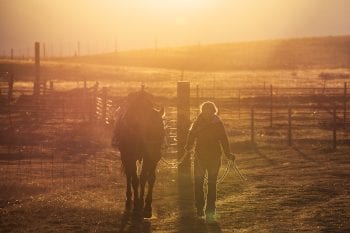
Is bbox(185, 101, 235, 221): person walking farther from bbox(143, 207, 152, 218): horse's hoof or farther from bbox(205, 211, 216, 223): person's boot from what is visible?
bbox(143, 207, 152, 218): horse's hoof

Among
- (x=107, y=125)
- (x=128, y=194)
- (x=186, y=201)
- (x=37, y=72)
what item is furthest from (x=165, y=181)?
(x=37, y=72)

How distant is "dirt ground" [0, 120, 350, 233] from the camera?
1104 cm

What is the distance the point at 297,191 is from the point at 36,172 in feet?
21.5

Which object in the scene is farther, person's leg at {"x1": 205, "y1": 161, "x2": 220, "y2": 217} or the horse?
the horse

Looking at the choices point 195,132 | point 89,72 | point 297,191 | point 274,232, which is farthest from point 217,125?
point 89,72

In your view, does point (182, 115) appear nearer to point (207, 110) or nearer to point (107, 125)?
point (207, 110)

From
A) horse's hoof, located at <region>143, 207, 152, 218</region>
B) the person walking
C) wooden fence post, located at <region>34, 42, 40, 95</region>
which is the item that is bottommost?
horse's hoof, located at <region>143, 207, 152, 218</region>

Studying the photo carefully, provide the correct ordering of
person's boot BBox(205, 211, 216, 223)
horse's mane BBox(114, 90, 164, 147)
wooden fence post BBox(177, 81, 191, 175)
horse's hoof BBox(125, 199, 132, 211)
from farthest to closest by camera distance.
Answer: wooden fence post BBox(177, 81, 191, 175), horse's hoof BBox(125, 199, 132, 211), horse's mane BBox(114, 90, 164, 147), person's boot BBox(205, 211, 216, 223)

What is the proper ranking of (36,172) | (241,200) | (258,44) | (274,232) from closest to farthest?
(274,232)
(241,200)
(36,172)
(258,44)

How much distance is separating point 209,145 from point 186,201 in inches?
79.8

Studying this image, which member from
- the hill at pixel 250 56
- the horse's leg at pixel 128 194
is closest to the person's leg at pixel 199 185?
the horse's leg at pixel 128 194

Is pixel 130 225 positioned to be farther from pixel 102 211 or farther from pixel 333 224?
pixel 333 224

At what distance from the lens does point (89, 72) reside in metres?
83.8

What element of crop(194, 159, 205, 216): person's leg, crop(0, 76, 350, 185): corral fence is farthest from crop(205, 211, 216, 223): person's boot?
crop(0, 76, 350, 185): corral fence
